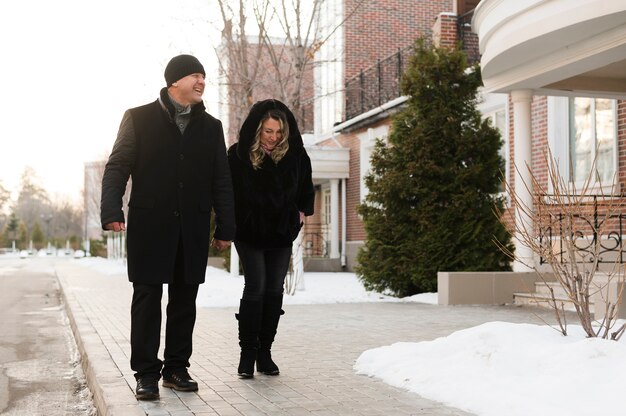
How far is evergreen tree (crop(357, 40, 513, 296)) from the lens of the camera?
12.8 m

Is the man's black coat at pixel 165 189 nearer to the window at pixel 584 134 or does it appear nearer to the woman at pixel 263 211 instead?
the woman at pixel 263 211

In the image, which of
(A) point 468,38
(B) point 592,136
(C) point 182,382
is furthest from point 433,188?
(C) point 182,382

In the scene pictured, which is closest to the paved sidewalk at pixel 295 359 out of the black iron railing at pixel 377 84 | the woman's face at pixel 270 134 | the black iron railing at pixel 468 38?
the woman's face at pixel 270 134

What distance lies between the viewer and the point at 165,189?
16.6 ft

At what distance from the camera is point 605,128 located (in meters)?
13.5

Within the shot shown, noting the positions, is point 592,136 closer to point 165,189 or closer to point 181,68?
point 181,68

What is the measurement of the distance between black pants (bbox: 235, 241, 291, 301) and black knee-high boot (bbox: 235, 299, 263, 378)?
0.21 ft

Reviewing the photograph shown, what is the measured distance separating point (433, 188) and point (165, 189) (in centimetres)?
848

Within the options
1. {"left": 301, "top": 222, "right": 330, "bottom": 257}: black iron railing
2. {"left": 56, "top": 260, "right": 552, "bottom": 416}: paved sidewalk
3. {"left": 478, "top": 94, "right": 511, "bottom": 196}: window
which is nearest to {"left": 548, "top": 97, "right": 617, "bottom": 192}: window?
{"left": 478, "top": 94, "right": 511, "bottom": 196}: window

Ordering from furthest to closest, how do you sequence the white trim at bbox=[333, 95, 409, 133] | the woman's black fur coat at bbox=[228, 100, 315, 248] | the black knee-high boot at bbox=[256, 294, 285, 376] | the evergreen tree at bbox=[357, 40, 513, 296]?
1. the white trim at bbox=[333, 95, 409, 133]
2. the evergreen tree at bbox=[357, 40, 513, 296]
3. the black knee-high boot at bbox=[256, 294, 285, 376]
4. the woman's black fur coat at bbox=[228, 100, 315, 248]

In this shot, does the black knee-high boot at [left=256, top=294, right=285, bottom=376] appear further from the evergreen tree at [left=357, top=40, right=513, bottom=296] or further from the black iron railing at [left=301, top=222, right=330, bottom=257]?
the black iron railing at [left=301, top=222, right=330, bottom=257]

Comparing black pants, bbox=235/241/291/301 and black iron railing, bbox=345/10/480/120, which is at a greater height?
black iron railing, bbox=345/10/480/120

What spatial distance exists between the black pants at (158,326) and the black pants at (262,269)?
48 centimetres

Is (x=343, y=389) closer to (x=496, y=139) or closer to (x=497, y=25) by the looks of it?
(x=497, y=25)
